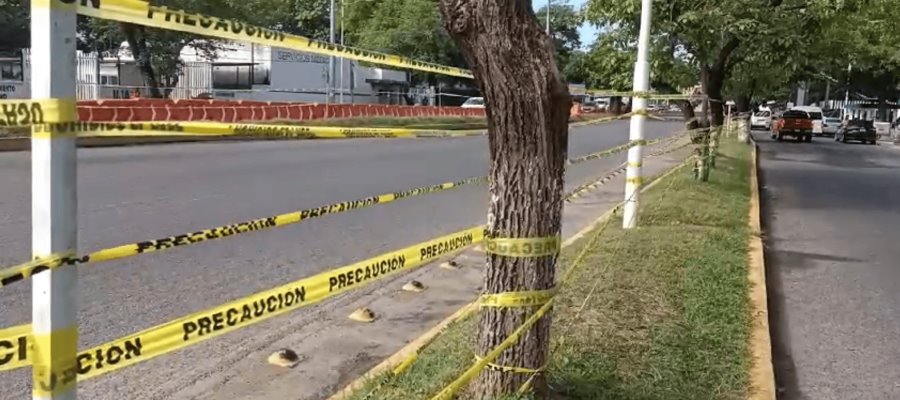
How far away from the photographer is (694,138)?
12766 millimetres

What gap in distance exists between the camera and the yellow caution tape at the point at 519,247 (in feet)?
10.8

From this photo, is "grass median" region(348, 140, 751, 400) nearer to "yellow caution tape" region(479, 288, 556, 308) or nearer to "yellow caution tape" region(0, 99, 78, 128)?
"yellow caution tape" region(479, 288, 556, 308)

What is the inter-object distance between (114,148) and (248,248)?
12201 millimetres

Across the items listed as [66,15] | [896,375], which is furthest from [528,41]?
[896,375]

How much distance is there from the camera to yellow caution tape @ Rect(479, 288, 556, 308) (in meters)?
3.33

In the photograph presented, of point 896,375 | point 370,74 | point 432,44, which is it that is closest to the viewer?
point 896,375

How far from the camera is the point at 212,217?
9141 millimetres

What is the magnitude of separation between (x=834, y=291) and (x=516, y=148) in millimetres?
5224

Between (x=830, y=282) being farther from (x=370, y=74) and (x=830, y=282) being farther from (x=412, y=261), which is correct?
(x=370, y=74)

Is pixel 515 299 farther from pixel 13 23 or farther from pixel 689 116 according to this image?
pixel 13 23

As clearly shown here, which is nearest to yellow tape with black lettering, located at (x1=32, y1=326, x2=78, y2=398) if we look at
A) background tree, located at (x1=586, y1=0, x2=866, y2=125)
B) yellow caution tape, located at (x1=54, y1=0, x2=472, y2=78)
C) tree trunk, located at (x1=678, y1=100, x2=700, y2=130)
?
yellow caution tape, located at (x1=54, y1=0, x2=472, y2=78)

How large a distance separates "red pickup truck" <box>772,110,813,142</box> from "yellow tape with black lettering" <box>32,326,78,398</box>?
134 ft

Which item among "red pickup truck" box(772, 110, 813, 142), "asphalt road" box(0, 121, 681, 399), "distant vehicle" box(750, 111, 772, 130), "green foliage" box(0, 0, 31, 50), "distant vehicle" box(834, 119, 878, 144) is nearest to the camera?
"asphalt road" box(0, 121, 681, 399)

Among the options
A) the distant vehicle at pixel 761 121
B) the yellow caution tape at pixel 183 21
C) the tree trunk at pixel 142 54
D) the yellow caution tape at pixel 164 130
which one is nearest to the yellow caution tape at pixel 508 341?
the yellow caution tape at pixel 164 130
